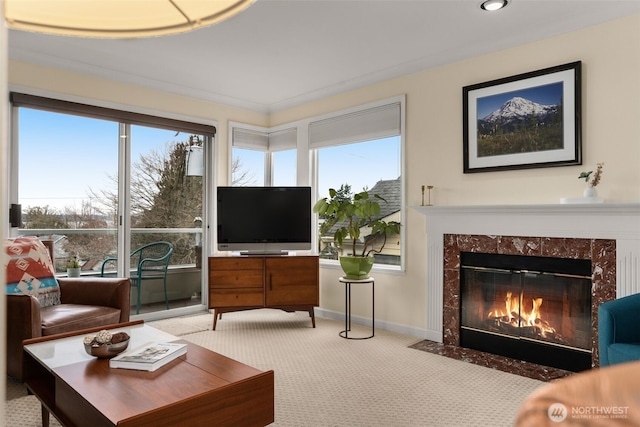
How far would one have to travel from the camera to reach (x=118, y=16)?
61 centimetres

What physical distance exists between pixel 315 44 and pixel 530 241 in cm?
231

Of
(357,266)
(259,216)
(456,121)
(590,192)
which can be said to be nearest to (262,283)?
(259,216)

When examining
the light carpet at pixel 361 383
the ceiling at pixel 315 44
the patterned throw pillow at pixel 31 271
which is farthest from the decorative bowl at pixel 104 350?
the ceiling at pixel 315 44

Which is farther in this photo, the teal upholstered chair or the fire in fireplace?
the fire in fireplace

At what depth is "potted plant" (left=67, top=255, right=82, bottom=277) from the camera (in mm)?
4078

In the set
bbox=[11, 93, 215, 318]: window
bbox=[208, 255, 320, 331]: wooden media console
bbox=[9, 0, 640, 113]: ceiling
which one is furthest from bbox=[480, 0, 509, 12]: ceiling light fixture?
bbox=[11, 93, 215, 318]: window

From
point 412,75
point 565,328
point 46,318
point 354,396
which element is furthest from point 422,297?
point 46,318

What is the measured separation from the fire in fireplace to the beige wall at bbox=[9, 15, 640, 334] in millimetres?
450

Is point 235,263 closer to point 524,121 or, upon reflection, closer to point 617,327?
point 524,121

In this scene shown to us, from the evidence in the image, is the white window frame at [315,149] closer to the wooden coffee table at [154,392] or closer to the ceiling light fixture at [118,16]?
Result: the wooden coffee table at [154,392]

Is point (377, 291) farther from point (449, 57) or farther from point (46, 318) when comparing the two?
point (46, 318)

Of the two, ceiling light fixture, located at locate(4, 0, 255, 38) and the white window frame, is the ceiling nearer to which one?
the white window frame

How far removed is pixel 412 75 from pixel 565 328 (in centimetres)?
251

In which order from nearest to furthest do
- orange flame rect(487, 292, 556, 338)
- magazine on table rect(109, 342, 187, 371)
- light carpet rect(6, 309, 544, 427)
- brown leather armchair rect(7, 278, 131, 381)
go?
magazine on table rect(109, 342, 187, 371)
light carpet rect(6, 309, 544, 427)
brown leather armchair rect(7, 278, 131, 381)
orange flame rect(487, 292, 556, 338)
